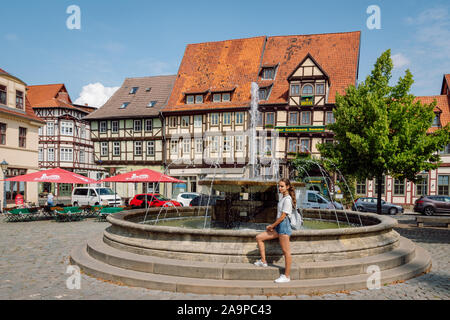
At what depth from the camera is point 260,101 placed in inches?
1320

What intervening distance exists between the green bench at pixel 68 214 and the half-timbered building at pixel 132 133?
1760 centimetres

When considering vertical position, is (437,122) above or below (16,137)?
above

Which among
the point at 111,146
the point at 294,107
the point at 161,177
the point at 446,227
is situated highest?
the point at 294,107

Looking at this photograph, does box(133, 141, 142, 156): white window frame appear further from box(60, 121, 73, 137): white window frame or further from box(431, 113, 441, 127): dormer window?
box(431, 113, 441, 127): dormer window

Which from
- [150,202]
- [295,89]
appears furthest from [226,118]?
[150,202]

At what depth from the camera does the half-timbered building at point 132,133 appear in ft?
121

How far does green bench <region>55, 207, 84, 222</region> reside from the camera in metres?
17.5

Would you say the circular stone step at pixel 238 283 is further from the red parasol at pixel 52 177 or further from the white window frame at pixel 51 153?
the white window frame at pixel 51 153

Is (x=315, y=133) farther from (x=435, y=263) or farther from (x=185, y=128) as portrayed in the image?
(x=435, y=263)

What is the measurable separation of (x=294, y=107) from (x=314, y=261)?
26.8m

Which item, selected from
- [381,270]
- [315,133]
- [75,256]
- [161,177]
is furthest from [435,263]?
[315,133]

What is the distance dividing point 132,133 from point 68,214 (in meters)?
20.6

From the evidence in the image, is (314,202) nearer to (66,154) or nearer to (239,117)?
(239,117)

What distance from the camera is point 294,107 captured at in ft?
105
